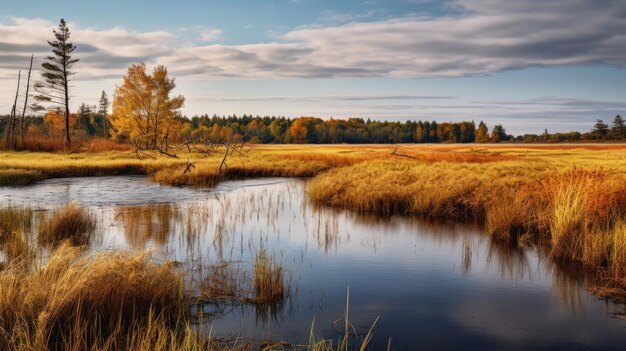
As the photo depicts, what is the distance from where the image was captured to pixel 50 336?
5.53m

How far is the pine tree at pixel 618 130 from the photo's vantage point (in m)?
87.4

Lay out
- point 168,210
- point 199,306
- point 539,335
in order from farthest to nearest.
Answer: point 168,210, point 199,306, point 539,335

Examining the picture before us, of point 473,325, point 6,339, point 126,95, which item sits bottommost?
point 473,325

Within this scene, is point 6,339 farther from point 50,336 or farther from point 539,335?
point 539,335

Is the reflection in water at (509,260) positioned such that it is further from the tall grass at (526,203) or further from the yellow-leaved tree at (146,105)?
the yellow-leaved tree at (146,105)

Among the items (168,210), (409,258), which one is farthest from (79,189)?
(409,258)

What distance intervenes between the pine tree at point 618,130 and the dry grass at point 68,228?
311 ft

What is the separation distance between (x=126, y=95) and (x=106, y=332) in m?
51.7

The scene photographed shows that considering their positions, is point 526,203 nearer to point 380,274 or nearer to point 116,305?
point 380,274

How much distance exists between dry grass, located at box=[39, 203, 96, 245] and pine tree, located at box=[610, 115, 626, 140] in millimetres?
94914

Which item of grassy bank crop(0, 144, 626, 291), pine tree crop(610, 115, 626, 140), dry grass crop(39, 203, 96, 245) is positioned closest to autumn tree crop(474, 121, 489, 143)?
pine tree crop(610, 115, 626, 140)

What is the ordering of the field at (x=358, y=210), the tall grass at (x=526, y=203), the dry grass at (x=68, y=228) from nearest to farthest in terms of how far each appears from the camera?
the field at (x=358, y=210) < the tall grass at (x=526, y=203) < the dry grass at (x=68, y=228)

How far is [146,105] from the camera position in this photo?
5406 centimetres

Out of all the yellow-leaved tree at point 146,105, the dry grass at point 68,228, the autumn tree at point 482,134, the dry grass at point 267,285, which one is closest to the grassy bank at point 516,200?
the dry grass at point 267,285
